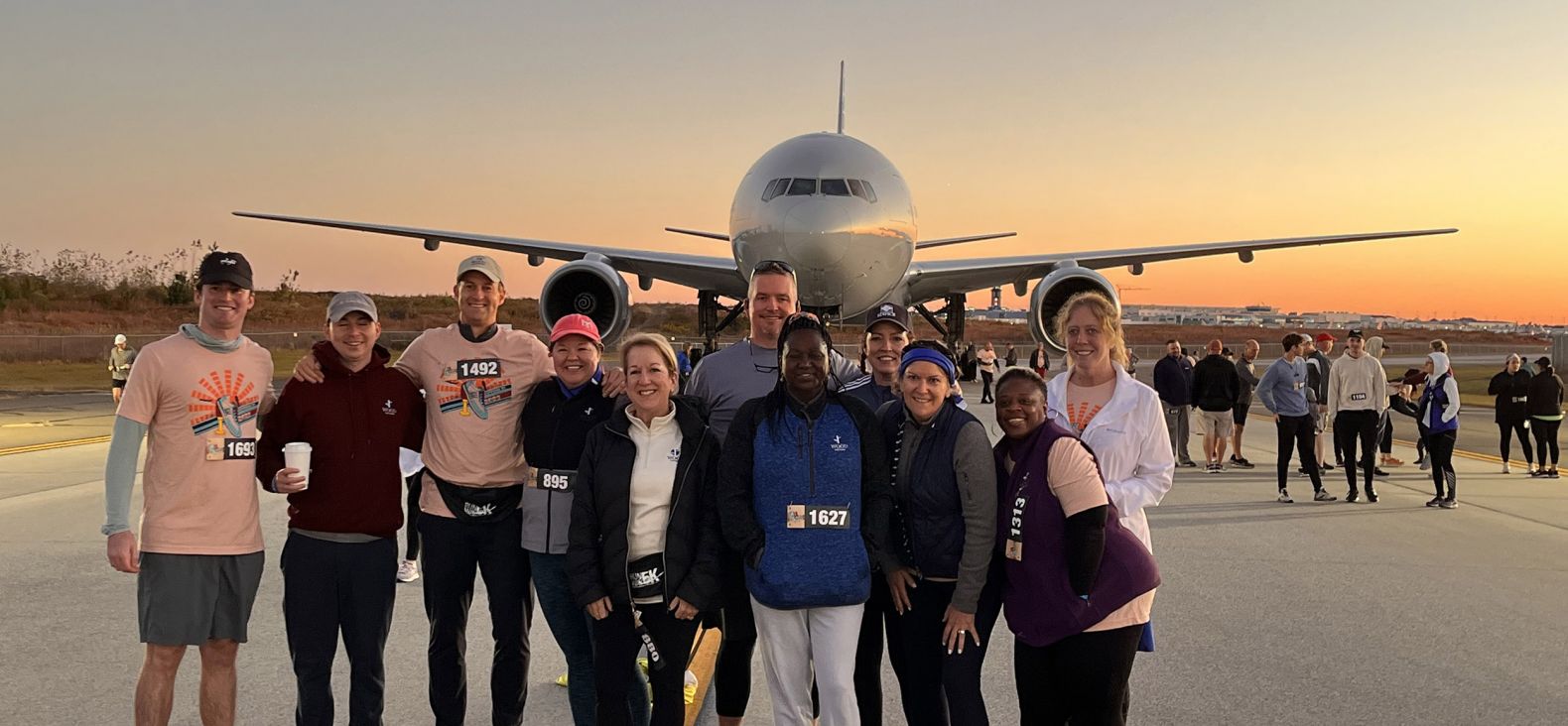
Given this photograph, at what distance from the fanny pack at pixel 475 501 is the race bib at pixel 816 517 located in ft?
4.08

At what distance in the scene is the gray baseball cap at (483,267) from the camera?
11.9 feet

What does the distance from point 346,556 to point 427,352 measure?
2.84ft

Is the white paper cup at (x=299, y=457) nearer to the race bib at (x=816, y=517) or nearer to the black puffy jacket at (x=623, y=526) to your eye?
the black puffy jacket at (x=623, y=526)

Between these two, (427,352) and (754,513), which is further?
(427,352)

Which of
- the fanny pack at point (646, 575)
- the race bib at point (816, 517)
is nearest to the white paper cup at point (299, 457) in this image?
the fanny pack at point (646, 575)

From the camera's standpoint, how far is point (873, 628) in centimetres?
329

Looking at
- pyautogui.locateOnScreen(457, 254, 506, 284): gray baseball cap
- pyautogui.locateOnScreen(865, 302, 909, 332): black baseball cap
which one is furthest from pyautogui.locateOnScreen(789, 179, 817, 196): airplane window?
pyautogui.locateOnScreen(457, 254, 506, 284): gray baseball cap

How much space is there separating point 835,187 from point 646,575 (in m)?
9.24

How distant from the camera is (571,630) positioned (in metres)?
3.34

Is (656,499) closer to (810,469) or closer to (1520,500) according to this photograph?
(810,469)

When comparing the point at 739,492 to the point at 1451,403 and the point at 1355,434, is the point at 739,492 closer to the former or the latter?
the point at 1355,434

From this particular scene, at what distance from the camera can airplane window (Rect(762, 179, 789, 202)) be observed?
11.8 m

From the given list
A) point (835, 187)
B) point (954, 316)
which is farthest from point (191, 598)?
point (954, 316)

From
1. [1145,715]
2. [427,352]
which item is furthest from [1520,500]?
[427,352]
